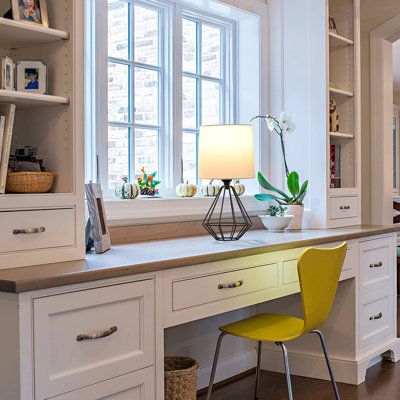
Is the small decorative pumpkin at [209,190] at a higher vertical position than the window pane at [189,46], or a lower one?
lower

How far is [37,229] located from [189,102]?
1.82 meters

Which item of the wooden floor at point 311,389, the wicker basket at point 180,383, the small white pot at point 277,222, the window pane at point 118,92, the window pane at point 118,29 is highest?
the window pane at point 118,29

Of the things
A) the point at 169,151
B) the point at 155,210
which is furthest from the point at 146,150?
the point at 155,210

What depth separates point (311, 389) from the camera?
11.6ft

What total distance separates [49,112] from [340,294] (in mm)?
2051

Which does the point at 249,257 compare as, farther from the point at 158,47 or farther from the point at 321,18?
the point at 321,18

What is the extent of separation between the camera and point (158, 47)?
356cm

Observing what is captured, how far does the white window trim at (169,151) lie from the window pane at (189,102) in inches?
5.6

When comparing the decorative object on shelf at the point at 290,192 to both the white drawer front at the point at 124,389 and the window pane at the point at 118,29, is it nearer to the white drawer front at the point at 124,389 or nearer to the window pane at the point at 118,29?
the window pane at the point at 118,29

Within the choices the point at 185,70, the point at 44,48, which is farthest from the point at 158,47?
the point at 44,48

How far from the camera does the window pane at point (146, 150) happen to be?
342 centimetres

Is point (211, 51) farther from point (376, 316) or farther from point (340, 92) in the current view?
point (376, 316)

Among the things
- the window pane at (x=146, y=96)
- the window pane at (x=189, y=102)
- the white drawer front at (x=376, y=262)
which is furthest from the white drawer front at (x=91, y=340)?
the white drawer front at (x=376, y=262)

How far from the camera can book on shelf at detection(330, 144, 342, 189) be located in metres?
4.11
